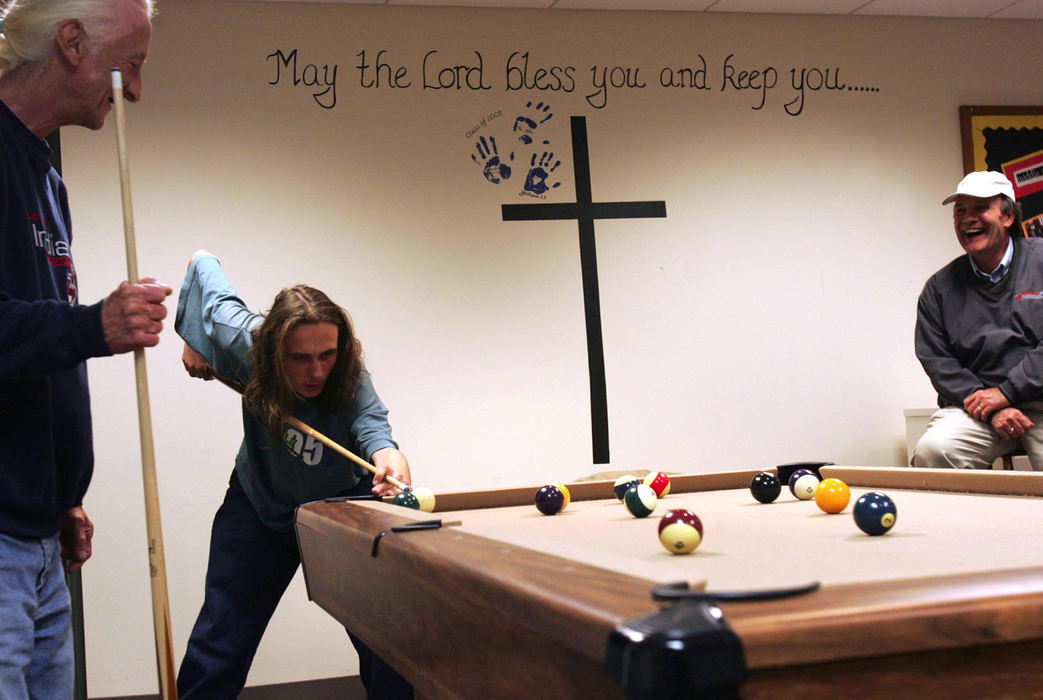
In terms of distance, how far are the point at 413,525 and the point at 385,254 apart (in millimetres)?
2573

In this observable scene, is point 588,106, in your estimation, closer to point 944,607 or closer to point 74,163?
point 74,163

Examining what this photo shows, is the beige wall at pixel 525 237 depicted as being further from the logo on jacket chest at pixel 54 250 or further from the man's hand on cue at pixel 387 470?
the logo on jacket chest at pixel 54 250

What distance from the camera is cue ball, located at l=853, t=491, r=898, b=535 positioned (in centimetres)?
141

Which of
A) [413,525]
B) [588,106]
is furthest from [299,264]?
[413,525]

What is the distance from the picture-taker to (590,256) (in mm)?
4047

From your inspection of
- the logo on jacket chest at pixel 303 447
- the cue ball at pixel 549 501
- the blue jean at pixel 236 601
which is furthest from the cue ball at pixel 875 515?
the logo on jacket chest at pixel 303 447

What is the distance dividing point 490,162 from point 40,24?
2.65 metres

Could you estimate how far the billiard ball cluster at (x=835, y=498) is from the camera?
141cm

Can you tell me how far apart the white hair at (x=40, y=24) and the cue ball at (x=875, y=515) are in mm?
1304

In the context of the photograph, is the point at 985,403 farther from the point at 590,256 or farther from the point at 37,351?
the point at 37,351

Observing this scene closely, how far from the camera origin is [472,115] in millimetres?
4000

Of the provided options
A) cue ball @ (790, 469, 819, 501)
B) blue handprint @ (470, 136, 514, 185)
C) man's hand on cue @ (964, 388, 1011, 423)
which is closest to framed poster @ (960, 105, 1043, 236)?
man's hand on cue @ (964, 388, 1011, 423)

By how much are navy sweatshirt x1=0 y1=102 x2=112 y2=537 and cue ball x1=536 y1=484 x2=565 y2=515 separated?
34.4 inches

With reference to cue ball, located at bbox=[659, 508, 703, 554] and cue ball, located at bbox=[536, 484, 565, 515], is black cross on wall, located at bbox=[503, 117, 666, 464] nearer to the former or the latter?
cue ball, located at bbox=[536, 484, 565, 515]
